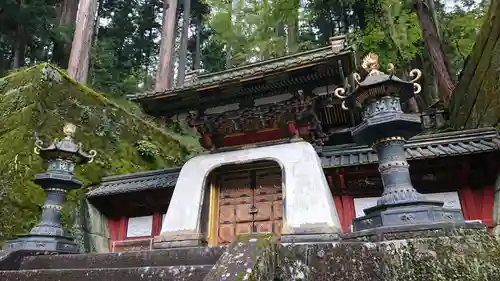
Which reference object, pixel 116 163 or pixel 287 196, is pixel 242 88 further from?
pixel 116 163

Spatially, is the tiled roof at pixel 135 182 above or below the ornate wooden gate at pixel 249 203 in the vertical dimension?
above

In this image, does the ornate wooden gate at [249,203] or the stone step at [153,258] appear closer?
the stone step at [153,258]

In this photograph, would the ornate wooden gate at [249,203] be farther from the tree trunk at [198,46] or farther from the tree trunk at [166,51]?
the tree trunk at [198,46]

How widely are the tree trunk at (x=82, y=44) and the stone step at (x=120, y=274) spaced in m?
7.94

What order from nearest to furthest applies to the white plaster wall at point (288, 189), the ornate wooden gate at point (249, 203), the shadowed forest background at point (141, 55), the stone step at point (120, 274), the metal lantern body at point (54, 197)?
the stone step at point (120, 274) → the white plaster wall at point (288, 189) → the metal lantern body at point (54, 197) → the ornate wooden gate at point (249, 203) → the shadowed forest background at point (141, 55)

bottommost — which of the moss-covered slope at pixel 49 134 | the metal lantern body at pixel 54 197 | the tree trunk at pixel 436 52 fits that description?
the metal lantern body at pixel 54 197

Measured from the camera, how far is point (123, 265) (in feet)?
15.0

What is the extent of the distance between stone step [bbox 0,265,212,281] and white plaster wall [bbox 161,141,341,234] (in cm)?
256

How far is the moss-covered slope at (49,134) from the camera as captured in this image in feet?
24.9

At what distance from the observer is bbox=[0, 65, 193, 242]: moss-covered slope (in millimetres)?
7594

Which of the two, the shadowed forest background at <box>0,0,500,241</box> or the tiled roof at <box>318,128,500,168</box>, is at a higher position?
the shadowed forest background at <box>0,0,500,241</box>

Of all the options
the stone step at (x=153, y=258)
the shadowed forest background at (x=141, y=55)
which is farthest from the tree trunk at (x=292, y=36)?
the stone step at (x=153, y=258)

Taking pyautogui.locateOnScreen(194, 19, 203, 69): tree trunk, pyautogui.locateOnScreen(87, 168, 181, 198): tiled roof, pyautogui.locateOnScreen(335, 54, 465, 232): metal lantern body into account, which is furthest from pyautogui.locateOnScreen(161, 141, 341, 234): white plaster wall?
pyautogui.locateOnScreen(194, 19, 203, 69): tree trunk

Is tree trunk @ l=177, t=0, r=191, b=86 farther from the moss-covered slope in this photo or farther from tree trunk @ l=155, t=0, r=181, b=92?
the moss-covered slope
